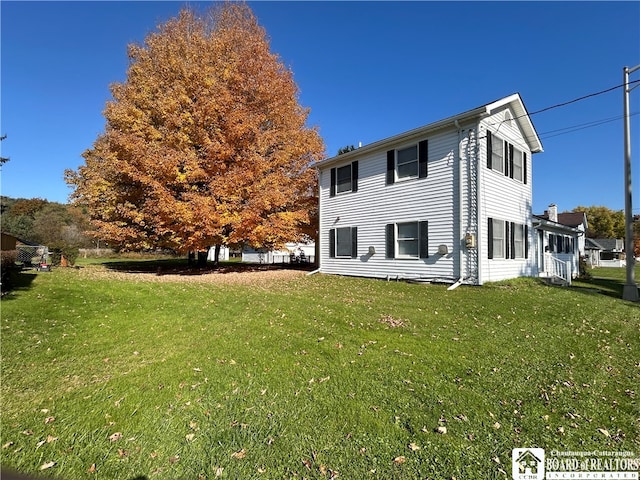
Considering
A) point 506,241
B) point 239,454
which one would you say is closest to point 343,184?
point 506,241

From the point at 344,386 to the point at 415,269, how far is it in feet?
30.2

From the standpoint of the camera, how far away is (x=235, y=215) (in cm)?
1335

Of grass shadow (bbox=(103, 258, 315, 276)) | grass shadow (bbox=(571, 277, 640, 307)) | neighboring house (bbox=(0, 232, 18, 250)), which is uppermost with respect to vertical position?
neighboring house (bbox=(0, 232, 18, 250))

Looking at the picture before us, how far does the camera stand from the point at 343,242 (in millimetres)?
15133

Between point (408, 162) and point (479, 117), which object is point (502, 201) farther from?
point (408, 162)

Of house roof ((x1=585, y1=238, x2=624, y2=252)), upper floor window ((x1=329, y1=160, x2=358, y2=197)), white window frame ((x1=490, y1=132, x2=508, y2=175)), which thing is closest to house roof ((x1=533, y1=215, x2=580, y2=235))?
white window frame ((x1=490, y1=132, x2=508, y2=175))

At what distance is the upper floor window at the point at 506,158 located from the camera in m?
11.6

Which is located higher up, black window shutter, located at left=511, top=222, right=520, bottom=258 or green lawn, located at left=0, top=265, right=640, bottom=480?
black window shutter, located at left=511, top=222, right=520, bottom=258

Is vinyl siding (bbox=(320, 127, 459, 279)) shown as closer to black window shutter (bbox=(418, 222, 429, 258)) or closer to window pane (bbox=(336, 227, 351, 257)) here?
black window shutter (bbox=(418, 222, 429, 258))

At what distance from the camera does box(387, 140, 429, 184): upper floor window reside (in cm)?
1212

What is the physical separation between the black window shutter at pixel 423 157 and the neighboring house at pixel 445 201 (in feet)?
0.13

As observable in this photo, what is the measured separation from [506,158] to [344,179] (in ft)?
22.1

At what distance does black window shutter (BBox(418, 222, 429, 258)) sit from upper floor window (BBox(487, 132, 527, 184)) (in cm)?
305

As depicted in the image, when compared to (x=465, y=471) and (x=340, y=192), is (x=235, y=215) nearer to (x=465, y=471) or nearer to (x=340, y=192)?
(x=340, y=192)
